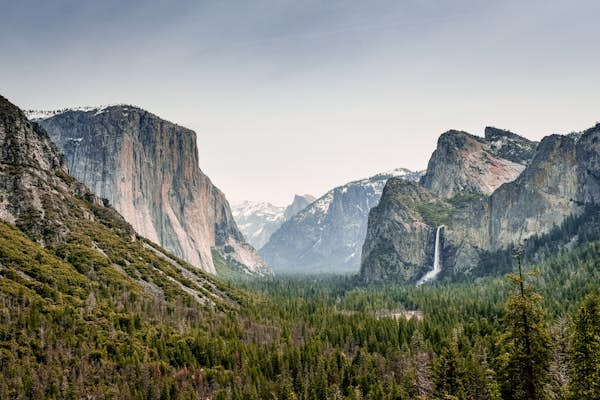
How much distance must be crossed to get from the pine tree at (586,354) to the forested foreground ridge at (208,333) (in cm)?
12

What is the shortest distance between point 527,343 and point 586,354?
10.2 meters

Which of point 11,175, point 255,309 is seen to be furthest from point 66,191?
point 255,309

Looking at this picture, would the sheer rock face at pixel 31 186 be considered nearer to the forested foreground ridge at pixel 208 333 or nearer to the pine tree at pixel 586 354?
the forested foreground ridge at pixel 208 333

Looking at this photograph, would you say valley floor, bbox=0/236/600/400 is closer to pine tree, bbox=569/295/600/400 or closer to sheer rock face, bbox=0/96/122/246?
pine tree, bbox=569/295/600/400

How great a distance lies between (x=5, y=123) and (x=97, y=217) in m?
44.4

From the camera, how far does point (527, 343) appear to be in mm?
42281

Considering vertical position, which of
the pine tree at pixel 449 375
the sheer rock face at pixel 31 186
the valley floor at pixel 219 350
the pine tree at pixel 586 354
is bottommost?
the valley floor at pixel 219 350

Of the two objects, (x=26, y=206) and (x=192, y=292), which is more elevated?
(x=26, y=206)

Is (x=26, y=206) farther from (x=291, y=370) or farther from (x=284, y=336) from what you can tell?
(x=291, y=370)

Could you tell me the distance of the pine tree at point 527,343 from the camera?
41750mm

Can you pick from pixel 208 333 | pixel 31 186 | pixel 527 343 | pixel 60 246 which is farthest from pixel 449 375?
pixel 31 186

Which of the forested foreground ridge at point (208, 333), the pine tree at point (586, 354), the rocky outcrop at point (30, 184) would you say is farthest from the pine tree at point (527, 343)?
the rocky outcrop at point (30, 184)

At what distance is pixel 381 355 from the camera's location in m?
113

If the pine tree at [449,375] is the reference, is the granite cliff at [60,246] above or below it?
above
